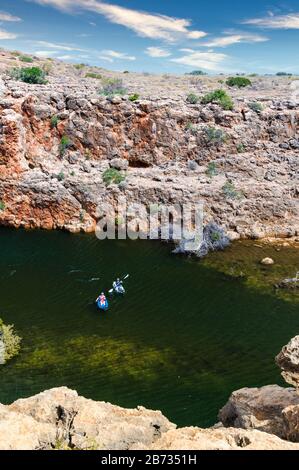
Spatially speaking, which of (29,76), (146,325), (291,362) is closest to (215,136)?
(29,76)

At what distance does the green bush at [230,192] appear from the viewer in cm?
4259

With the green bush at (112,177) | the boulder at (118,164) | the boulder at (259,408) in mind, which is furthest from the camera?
the boulder at (118,164)

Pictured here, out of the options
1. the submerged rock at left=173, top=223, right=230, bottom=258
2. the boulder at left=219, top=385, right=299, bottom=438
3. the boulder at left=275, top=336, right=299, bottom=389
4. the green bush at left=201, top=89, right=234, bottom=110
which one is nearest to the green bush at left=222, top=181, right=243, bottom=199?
the submerged rock at left=173, top=223, right=230, bottom=258

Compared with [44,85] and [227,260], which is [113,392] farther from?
[44,85]

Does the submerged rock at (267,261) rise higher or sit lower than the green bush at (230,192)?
lower

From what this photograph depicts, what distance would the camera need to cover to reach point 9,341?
72.8ft

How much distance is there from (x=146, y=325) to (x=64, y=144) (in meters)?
26.3

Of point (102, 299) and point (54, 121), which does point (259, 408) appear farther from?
point (54, 121)

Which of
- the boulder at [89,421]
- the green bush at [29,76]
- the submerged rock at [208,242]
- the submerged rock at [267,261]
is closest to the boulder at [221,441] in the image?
the boulder at [89,421]

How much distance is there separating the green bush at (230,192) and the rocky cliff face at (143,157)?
3.8 inches

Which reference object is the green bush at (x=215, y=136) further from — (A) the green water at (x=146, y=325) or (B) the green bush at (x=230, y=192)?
(A) the green water at (x=146, y=325)

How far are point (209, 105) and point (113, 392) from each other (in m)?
36.1

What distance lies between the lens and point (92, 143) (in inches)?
1797
